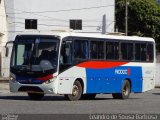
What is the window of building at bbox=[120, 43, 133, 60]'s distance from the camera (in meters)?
30.4

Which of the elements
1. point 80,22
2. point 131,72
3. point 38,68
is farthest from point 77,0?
point 38,68

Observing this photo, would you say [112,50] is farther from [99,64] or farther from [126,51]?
[99,64]

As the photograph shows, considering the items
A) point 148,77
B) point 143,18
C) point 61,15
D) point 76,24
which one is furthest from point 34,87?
point 143,18

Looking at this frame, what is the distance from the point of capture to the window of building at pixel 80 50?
89.5 ft

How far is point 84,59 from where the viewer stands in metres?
27.8

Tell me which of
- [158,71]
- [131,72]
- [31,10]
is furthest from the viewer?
[31,10]

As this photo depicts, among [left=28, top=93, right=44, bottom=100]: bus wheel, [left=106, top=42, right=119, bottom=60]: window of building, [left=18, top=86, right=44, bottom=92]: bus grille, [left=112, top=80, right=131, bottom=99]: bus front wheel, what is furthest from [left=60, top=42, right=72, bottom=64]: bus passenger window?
[left=112, top=80, right=131, bottom=99]: bus front wheel

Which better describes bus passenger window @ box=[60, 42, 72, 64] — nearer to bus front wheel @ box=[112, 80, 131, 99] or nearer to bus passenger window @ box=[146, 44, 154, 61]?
bus front wheel @ box=[112, 80, 131, 99]

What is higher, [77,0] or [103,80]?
[77,0]

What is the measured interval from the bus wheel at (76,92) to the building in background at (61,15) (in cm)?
4459

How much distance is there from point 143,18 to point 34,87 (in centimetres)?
5404

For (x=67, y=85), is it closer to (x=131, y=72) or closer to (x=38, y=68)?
(x=38, y=68)

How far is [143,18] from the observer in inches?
3115

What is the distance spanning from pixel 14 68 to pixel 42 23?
46.2 metres
